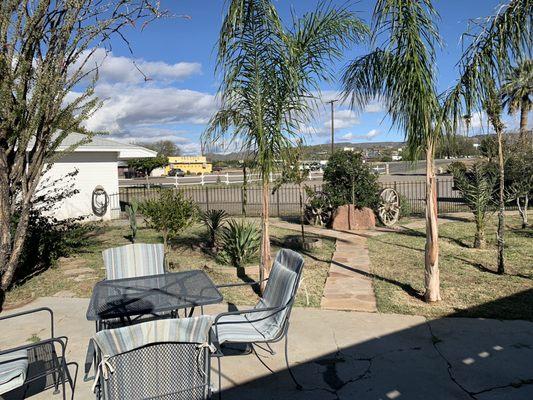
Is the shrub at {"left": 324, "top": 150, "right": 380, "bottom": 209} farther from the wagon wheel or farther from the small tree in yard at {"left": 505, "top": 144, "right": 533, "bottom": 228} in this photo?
the small tree in yard at {"left": 505, "top": 144, "right": 533, "bottom": 228}

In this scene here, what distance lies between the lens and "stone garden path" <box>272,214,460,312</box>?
5410 millimetres

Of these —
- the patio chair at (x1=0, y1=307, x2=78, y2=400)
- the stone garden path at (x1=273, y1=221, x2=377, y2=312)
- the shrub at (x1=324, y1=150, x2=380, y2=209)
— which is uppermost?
the shrub at (x1=324, y1=150, x2=380, y2=209)

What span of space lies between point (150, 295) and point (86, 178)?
11.6 m

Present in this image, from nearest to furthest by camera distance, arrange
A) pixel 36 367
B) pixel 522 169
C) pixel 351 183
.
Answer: pixel 36 367, pixel 522 169, pixel 351 183

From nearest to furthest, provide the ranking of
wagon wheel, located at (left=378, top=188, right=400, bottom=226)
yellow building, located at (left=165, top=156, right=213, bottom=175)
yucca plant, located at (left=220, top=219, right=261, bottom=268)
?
yucca plant, located at (left=220, top=219, right=261, bottom=268)
wagon wheel, located at (left=378, top=188, right=400, bottom=226)
yellow building, located at (left=165, top=156, right=213, bottom=175)

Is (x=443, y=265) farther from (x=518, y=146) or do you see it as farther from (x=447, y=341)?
(x=518, y=146)

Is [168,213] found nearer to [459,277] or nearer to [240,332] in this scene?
[240,332]

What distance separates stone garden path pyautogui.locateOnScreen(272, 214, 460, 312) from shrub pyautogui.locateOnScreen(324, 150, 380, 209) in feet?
3.16

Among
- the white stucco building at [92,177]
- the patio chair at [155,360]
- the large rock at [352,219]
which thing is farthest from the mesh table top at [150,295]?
the white stucco building at [92,177]

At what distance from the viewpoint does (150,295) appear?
395cm

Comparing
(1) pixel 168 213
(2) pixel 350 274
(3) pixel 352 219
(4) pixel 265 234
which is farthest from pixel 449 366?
(3) pixel 352 219

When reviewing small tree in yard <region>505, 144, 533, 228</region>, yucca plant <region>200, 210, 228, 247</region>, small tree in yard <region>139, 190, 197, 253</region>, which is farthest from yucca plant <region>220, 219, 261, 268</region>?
small tree in yard <region>505, 144, 533, 228</region>

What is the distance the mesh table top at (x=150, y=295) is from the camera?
3533 mm

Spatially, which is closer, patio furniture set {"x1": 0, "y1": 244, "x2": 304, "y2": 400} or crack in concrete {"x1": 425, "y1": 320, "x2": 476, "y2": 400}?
patio furniture set {"x1": 0, "y1": 244, "x2": 304, "y2": 400}
